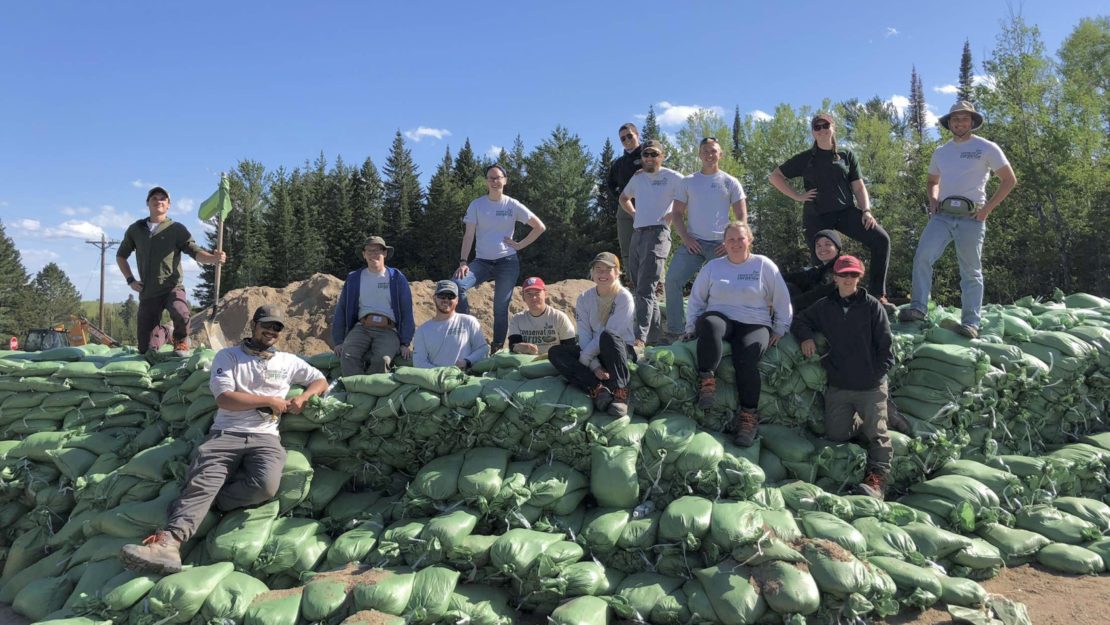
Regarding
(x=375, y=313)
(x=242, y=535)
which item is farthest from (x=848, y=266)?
(x=242, y=535)

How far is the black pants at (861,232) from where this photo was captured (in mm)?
5246

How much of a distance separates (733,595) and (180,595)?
9.25 feet

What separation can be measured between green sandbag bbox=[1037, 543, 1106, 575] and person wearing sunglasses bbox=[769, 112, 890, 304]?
2069 mm

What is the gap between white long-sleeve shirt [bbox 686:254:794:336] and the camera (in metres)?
4.42

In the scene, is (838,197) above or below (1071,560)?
above

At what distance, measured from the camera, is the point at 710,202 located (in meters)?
5.55

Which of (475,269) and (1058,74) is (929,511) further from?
(1058,74)

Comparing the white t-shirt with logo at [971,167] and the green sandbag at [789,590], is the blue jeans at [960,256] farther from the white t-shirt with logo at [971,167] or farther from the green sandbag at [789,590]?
the green sandbag at [789,590]

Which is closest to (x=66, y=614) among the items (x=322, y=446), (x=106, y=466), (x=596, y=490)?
(x=106, y=466)

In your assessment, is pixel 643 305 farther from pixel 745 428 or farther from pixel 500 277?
pixel 745 428

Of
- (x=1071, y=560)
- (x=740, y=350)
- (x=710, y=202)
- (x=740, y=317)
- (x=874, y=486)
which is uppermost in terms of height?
(x=710, y=202)

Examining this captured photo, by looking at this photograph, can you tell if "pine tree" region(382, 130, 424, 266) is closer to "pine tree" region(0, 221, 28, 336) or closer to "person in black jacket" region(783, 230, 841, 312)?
"pine tree" region(0, 221, 28, 336)

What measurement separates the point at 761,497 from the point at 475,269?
3307mm

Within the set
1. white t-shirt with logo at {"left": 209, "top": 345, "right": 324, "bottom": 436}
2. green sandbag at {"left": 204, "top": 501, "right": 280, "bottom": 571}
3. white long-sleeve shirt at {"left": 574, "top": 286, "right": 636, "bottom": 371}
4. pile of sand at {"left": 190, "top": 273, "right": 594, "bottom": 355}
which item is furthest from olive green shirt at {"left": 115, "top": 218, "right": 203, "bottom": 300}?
pile of sand at {"left": 190, "top": 273, "right": 594, "bottom": 355}
